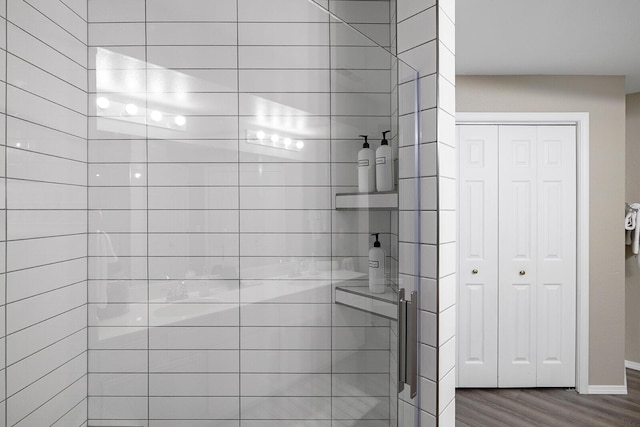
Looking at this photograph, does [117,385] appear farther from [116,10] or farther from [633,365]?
[633,365]

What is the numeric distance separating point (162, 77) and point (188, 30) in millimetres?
111

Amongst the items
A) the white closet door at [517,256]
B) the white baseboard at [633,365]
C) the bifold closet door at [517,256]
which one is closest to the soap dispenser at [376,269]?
the bifold closet door at [517,256]

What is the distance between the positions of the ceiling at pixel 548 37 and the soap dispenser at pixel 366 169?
1.34m

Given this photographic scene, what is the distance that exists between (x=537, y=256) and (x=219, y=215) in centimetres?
300

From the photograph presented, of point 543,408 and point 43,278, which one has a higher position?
point 43,278

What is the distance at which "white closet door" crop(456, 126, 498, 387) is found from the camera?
3004 mm

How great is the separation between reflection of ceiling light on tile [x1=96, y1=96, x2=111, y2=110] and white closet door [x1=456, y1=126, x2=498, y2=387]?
279 cm

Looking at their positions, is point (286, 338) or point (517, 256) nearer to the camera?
point (286, 338)

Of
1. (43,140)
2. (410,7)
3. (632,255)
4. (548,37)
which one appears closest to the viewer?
(43,140)

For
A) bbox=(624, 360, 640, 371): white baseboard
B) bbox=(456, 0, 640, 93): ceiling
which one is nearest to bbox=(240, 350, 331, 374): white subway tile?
bbox=(456, 0, 640, 93): ceiling

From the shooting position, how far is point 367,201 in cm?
110

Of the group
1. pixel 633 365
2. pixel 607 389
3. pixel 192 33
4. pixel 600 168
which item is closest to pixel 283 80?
pixel 192 33

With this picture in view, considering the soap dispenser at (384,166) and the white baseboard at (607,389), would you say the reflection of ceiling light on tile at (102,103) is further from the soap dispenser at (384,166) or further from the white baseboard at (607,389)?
the white baseboard at (607,389)

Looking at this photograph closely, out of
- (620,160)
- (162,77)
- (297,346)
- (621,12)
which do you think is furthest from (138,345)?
(620,160)
